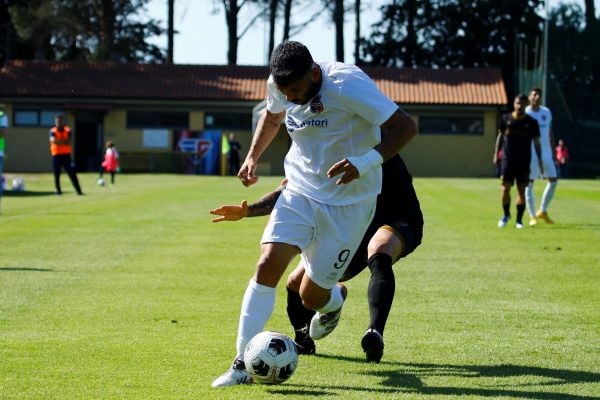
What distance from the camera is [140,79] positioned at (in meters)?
60.3

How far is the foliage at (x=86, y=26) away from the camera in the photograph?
64.5 metres

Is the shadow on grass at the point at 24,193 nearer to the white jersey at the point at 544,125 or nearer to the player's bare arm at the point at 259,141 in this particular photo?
the white jersey at the point at 544,125

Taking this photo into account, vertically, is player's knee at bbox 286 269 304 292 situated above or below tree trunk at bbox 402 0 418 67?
below

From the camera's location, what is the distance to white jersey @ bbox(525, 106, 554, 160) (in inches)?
713

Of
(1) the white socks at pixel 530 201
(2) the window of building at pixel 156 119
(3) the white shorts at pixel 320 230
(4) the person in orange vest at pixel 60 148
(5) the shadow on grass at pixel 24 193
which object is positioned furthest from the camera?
(2) the window of building at pixel 156 119

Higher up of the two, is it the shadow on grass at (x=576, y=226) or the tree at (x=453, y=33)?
the tree at (x=453, y=33)

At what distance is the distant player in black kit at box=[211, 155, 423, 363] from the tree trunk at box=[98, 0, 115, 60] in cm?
5860

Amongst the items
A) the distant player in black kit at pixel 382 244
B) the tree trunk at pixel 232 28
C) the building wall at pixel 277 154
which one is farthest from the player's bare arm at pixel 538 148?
the tree trunk at pixel 232 28

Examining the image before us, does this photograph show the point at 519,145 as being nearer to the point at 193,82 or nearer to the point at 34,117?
the point at 193,82

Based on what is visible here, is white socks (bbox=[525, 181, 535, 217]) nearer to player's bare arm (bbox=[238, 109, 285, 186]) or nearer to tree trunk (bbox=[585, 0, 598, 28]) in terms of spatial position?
player's bare arm (bbox=[238, 109, 285, 186])

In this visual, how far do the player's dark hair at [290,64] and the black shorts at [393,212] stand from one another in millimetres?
1656

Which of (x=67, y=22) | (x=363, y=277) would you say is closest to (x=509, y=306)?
(x=363, y=277)

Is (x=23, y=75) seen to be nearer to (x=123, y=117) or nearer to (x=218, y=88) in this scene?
(x=123, y=117)

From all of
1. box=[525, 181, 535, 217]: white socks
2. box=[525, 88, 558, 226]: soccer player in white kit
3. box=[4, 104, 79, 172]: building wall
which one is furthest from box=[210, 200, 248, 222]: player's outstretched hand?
box=[4, 104, 79, 172]: building wall
